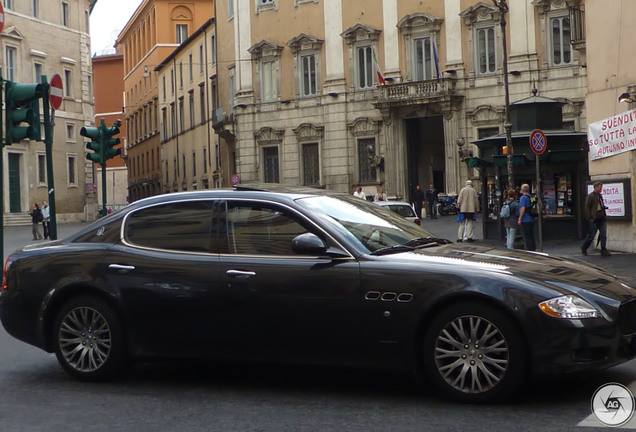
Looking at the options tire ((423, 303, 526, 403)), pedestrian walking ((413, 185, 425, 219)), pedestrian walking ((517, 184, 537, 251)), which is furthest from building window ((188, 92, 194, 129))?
tire ((423, 303, 526, 403))

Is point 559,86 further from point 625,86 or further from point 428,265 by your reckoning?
point 428,265

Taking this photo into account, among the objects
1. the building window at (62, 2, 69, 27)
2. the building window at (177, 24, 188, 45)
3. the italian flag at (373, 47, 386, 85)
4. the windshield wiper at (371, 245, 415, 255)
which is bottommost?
the windshield wiper at (371, 245, 415, 255)

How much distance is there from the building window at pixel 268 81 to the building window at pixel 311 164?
3.57 m

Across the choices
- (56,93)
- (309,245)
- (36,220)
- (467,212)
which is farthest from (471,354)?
(36,220)

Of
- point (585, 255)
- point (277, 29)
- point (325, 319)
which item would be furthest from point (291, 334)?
point (277, 29)

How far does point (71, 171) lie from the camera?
6562 cm

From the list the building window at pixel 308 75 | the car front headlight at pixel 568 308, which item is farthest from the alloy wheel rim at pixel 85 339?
the building window at pixel 308 75

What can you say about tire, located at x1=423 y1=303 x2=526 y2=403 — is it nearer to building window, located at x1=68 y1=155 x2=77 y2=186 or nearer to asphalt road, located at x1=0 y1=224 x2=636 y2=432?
asphalt road, located at x1=0 y1=224 x2=636 y2=432

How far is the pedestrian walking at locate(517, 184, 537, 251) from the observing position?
21.6 metres

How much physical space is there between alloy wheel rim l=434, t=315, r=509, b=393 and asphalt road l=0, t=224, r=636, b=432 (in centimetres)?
17

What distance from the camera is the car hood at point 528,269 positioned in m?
6.26

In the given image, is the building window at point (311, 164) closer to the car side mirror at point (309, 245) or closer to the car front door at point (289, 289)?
the car front door at point (289, 289)

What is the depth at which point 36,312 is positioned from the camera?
→ 7.76 m

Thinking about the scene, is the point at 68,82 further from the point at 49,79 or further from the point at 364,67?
the point at 364,67
